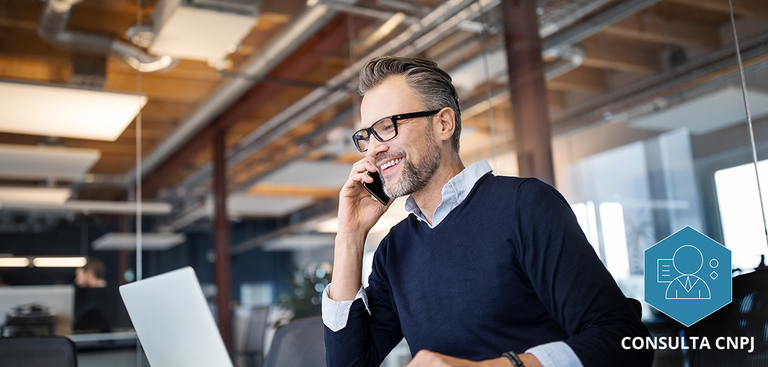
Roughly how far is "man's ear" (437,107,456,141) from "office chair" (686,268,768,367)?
87 cm

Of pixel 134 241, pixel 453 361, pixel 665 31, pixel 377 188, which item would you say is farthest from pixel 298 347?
pixel 665 31

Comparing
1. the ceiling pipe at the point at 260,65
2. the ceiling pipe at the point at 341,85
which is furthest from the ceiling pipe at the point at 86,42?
the ceiling pipe at the point at 341,85

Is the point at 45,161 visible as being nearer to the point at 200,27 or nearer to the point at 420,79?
the point at 200,27

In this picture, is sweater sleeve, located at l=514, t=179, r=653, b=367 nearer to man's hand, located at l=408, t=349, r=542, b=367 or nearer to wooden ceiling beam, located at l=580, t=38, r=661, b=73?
man's hand, located at l=408, t=349, r=542, b=367

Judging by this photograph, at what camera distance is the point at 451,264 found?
1.53 m

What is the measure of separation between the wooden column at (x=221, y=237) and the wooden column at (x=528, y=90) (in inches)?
84.7

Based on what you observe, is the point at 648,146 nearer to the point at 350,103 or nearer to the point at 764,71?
the point at 764,71

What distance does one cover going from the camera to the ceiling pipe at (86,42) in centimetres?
397

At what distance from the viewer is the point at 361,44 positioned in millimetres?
4898

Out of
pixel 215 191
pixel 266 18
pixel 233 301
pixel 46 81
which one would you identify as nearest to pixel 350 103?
pixel 266 18

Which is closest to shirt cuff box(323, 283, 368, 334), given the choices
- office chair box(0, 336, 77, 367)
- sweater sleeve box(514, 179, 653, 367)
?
sweater sleeve box(514, 179, 653, 367)

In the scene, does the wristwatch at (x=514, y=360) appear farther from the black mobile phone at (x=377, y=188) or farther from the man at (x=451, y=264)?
the black mobile phone at (x=377, y=188)

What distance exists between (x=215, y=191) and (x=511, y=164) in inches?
84.6

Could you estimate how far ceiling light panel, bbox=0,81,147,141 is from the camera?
3.81 metres
